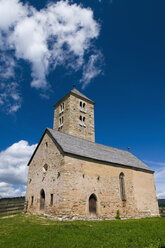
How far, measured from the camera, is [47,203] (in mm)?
16688

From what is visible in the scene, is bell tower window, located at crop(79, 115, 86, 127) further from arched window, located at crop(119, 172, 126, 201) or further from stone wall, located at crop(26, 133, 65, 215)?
arched window, located at crop(119, 172, 126, 201)

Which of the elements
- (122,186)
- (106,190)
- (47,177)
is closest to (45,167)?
(47,177)

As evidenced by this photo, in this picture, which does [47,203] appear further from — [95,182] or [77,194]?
[95,182]

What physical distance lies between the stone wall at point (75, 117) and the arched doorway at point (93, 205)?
12.6 metres

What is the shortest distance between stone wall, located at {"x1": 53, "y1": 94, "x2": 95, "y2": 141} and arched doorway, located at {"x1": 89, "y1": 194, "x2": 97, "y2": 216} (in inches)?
495

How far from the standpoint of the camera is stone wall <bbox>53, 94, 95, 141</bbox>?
28.8 meters

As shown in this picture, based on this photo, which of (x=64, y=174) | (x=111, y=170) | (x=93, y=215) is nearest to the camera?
(x=64, y=174)

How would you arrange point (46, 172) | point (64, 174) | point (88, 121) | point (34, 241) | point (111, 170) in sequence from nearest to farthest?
point (34, 241)
point (64, 174)
point (46, 172)
point (111, 170)
point (88, 121)

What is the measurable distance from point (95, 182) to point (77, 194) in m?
2.66

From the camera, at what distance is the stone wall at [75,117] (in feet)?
94.6

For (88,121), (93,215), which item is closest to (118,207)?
(93,215)

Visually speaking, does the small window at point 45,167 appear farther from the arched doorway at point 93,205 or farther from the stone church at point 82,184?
the arched doorway at point 93,205

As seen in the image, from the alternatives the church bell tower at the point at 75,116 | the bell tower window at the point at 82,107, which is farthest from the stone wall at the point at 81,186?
the bell tower window at the point at 82,107

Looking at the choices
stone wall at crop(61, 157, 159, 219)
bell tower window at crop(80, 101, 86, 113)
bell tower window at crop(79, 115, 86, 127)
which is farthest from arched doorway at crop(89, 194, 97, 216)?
bell tower window at crop(80, 101, 86, 113)
